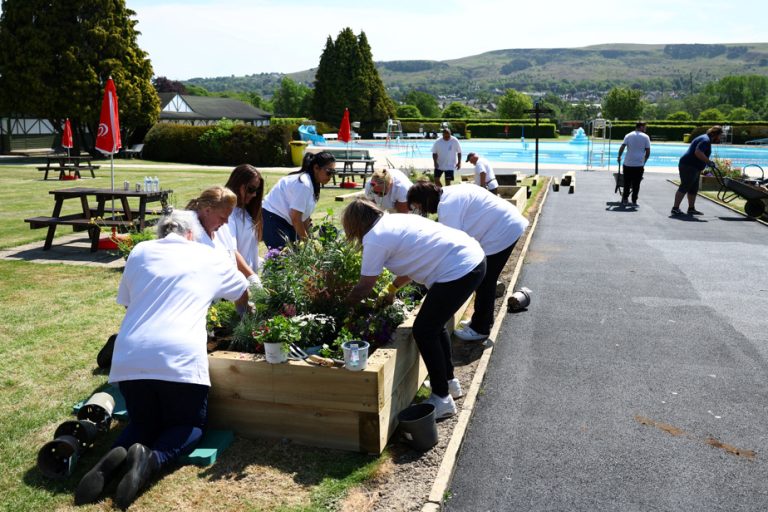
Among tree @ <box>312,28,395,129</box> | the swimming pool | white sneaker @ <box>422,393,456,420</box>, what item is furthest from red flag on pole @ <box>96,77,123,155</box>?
tree @ <box>312,28,395,129</box>

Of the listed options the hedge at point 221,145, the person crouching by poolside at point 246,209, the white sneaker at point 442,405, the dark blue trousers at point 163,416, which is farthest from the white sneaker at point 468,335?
the hedge at point 221,145

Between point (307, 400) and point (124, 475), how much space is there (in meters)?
1.07

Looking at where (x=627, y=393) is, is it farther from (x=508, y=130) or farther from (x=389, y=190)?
(x=508, y=130)

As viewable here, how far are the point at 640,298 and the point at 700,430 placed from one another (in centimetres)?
343

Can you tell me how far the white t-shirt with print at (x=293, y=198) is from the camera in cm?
614

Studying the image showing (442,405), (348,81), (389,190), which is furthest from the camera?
(348,81)

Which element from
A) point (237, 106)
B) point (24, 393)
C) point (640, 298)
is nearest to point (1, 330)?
point (24, 393)

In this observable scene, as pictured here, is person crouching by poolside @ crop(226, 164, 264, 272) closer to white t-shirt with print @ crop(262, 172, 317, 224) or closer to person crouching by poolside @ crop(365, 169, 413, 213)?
white t-shirt with print @ crop(262, 172, 317, 224)

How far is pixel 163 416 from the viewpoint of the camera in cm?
382

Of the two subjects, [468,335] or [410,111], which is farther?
[410,111]

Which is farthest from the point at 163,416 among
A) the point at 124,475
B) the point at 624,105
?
the point at 624,105

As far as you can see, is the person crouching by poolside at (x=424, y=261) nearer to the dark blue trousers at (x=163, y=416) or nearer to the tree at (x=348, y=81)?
the dark blue trousers at (x=163, y=416)

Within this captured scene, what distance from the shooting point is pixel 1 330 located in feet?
20.1

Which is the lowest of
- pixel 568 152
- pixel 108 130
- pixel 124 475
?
pixel 124 475
